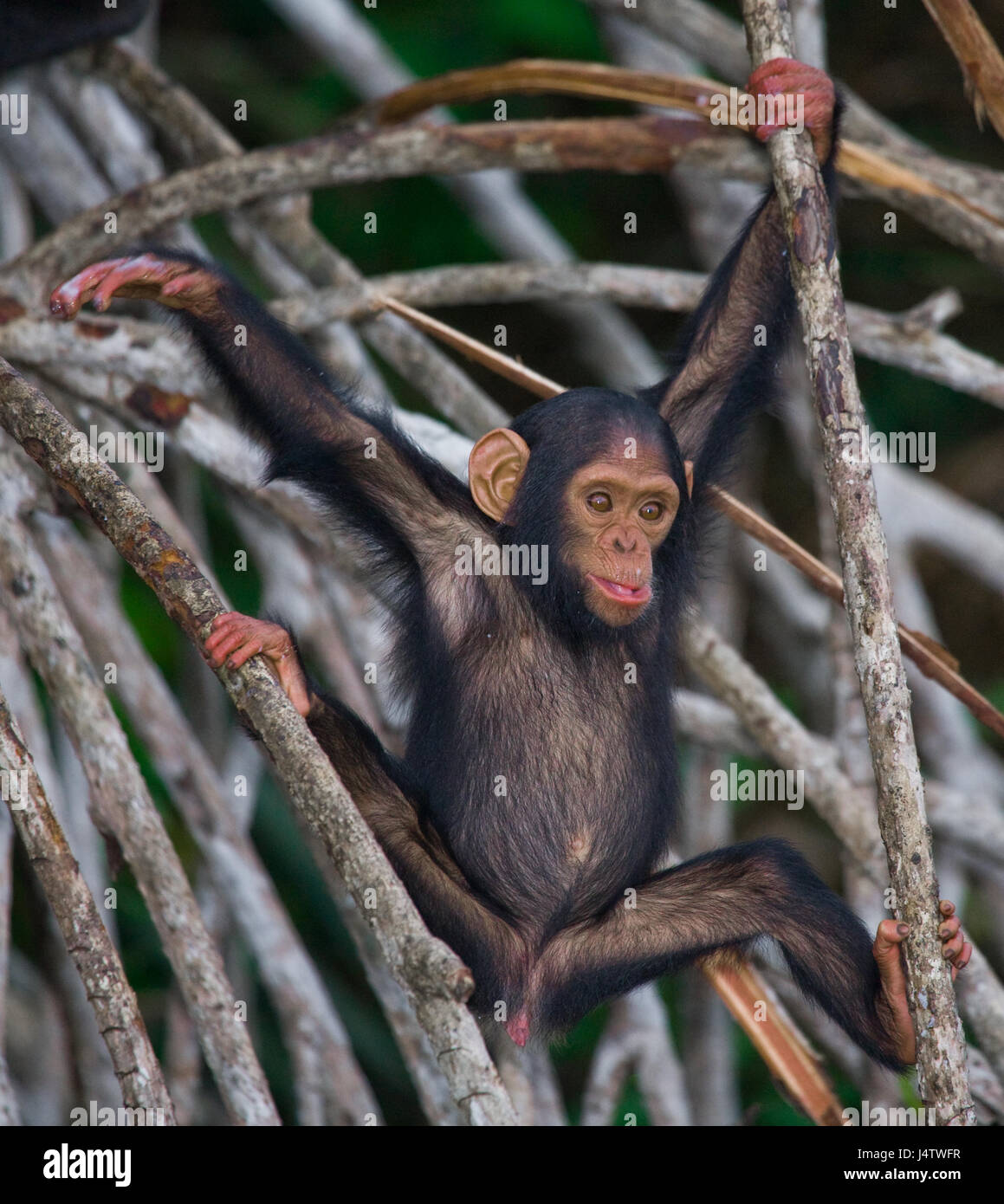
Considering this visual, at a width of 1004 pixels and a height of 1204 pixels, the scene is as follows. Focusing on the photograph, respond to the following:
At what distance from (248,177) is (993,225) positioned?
7.96 ft

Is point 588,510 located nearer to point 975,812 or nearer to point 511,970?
point 511,970

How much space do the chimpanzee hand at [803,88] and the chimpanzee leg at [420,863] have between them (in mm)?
1796

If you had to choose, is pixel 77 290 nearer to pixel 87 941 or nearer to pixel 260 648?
pixel 260 648

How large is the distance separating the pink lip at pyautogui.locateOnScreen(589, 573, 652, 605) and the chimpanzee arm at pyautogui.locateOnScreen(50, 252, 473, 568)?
459 mm

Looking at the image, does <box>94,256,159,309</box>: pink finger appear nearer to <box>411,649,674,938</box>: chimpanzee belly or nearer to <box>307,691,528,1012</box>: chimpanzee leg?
<box>307,691,528,1012</box>: chimpanzee leg

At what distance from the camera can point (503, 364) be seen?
4.18 m

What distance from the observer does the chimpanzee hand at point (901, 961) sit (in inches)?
125

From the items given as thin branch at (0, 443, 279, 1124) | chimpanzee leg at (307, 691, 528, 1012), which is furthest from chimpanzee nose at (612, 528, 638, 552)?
thin branch at (0, 443, 279, 1124)

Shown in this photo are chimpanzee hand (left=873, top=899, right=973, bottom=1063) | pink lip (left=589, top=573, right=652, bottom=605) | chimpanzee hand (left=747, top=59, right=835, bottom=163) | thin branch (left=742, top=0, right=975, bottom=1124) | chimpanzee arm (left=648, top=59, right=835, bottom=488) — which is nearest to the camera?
thin branch (left=742, top=0, right=975, bottom=1124)

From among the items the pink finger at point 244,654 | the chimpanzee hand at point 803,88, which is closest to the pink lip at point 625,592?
the pink finger at point 244,654

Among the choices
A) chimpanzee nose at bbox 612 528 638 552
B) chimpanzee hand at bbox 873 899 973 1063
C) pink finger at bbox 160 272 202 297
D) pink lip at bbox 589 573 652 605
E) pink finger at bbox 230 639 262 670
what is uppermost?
pink finger at bbox 160 272 202 297

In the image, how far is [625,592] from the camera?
11.9ft

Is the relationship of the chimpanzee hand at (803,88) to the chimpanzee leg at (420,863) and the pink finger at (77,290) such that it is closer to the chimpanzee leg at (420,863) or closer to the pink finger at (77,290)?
the pink finger at (77,290)

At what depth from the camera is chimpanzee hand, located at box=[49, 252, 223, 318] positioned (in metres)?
3.27
